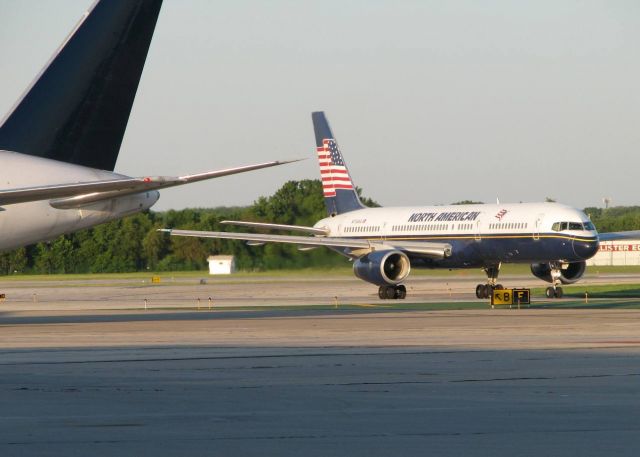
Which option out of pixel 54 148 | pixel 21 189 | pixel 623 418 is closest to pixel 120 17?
pixel 54 148

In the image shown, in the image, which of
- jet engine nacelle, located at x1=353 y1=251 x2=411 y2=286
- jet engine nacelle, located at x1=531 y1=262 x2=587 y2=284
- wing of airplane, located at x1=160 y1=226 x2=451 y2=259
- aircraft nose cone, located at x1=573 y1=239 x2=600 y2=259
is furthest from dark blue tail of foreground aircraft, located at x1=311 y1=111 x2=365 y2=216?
aircraft nose cone, located at x1=573 y1=239 x2=600 y2=259

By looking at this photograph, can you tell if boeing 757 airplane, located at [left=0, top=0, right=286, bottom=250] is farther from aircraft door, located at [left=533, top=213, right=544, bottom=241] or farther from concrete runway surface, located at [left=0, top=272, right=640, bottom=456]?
aircraft door, located at [left=533, top=213, right=544, bottom=241]

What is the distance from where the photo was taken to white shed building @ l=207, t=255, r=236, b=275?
251 feet

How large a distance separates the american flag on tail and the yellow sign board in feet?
73.4

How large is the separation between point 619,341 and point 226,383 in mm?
9264

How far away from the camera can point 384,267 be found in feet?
156

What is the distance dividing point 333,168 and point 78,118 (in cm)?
3505

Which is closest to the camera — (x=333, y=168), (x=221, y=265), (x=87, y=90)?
(x=87, y=90)

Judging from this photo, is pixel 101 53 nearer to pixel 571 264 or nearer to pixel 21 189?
pixel 21 189

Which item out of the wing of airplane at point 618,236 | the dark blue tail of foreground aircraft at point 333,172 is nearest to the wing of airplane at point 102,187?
the wing of airplane at point 618,236

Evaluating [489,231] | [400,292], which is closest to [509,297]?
[400,292]

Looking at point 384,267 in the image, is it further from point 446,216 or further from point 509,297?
point 509,297

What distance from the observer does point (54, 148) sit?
2469cm

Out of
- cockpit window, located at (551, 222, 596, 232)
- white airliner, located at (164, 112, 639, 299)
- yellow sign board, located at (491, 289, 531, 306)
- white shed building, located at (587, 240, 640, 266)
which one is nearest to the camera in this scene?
yellow sign board, located at (491, 289, 531, 306)
